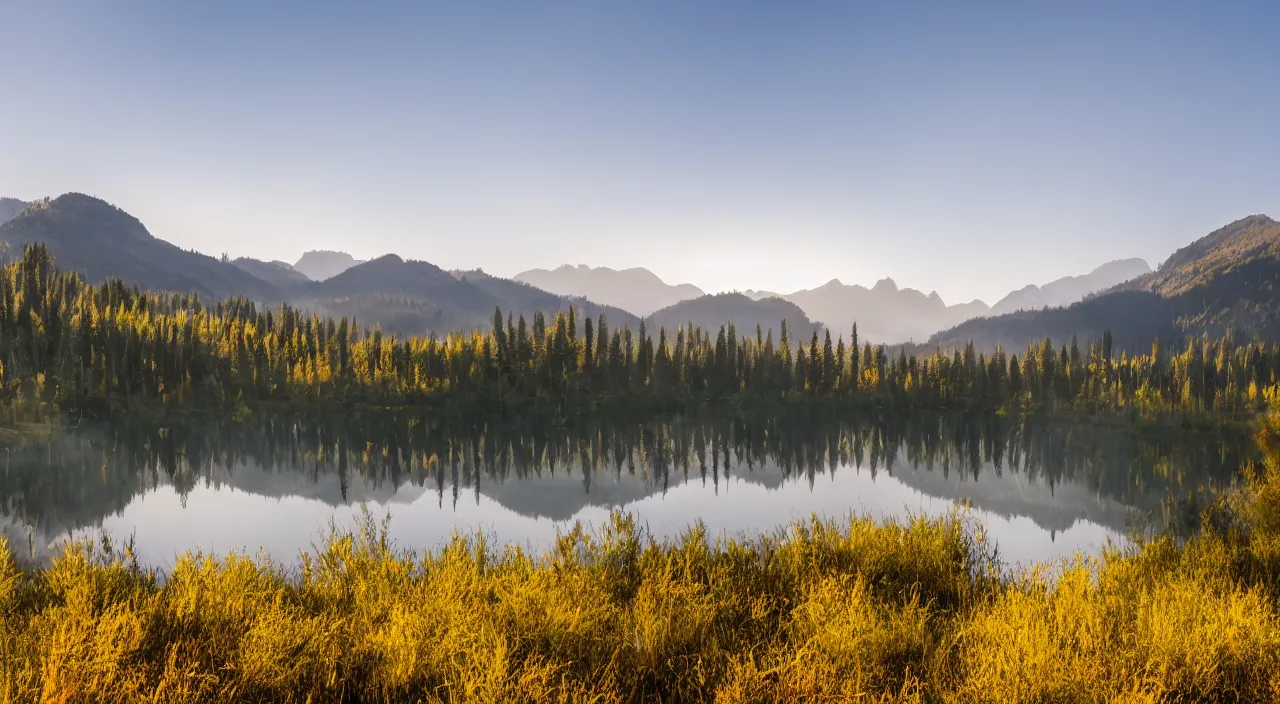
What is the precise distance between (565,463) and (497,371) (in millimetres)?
68797

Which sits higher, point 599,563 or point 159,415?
point 599,563

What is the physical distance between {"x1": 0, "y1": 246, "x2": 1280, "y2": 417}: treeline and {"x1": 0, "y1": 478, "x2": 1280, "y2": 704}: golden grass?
9600 centimetres

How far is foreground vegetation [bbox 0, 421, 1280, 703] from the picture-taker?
866 centimetres

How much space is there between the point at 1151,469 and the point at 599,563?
62393mm

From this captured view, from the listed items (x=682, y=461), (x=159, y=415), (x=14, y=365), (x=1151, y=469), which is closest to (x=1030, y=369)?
(x=1151, y=469)

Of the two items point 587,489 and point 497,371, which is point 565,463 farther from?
point 497,371

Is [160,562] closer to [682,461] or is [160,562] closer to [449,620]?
[449,620]

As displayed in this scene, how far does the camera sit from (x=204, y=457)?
5966cm

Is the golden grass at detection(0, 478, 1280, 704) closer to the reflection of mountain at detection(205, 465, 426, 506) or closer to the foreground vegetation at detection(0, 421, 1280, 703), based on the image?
the foreground vegetation at detection(0, 421, 1280, 703)

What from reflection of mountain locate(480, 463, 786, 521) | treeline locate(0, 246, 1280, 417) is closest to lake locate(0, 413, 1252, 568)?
reflection of mountain locate(480, 463, 786, 521)

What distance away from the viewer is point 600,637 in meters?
10.2

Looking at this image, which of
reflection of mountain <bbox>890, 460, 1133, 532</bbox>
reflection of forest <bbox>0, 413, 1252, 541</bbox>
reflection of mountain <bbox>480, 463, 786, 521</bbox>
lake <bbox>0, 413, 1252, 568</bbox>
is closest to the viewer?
lake <bbox>0, 413, 1252, 568</bbox>

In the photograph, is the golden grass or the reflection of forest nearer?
the golden grass

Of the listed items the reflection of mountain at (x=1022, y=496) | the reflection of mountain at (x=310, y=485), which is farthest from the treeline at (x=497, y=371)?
the reflection of mountain at (x=1022, y=496)
